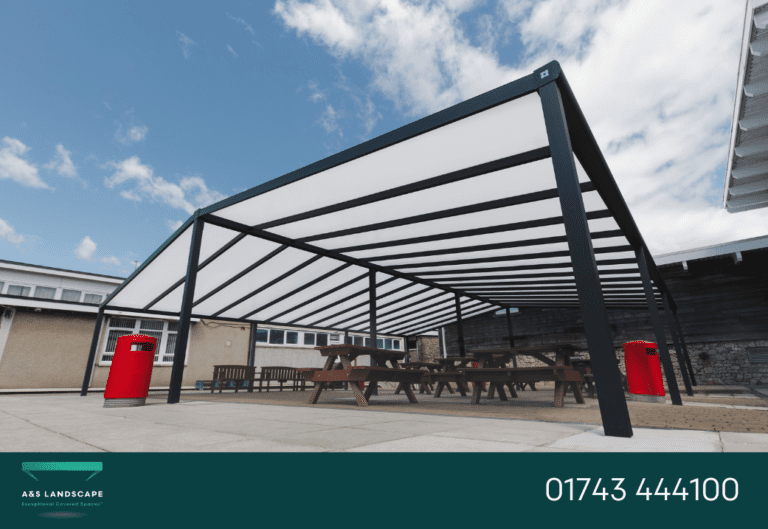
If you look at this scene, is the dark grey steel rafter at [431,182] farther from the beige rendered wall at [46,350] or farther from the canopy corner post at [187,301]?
the beige rendered wall at [46,350]

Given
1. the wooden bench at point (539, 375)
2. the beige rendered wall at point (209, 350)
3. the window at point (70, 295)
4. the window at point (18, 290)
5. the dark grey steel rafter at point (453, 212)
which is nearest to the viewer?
the wooden bench at point (539, 375)

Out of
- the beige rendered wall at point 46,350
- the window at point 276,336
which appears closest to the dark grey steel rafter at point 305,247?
the window at point 276,336

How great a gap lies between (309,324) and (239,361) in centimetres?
414

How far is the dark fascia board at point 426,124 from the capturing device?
2.99 meters

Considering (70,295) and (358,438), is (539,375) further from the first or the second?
(70,295)

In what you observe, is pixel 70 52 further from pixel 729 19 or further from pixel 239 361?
pixel 729 19

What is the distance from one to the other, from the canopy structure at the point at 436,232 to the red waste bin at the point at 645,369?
0.23 m
